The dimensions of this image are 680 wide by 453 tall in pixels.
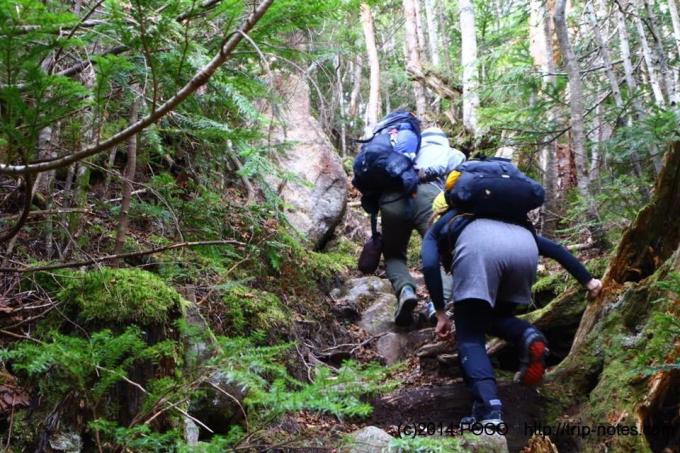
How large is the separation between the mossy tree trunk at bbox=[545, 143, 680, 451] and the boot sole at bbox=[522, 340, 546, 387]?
33 cm

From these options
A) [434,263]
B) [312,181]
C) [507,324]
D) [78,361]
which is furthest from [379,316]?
[78,361]

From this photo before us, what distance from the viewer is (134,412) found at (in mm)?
2928

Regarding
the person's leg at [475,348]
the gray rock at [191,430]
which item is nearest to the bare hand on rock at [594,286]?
the person's leg at [475,348]

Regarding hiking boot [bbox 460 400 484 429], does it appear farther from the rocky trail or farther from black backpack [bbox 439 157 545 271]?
black backpack [bbox 439 157 545 271]

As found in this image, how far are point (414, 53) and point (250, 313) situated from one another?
44.1 ft

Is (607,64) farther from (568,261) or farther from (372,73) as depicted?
(372,73)

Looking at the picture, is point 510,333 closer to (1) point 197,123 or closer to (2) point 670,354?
(2) point 670,354

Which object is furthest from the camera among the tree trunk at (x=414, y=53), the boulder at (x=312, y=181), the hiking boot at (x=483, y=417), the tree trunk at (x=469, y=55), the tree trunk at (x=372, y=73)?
the tree trunk at (x=372, y=73)

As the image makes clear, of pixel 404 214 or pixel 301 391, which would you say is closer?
pixel 301 391

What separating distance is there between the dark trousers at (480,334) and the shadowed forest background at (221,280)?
386 mm

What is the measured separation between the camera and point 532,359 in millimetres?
4016

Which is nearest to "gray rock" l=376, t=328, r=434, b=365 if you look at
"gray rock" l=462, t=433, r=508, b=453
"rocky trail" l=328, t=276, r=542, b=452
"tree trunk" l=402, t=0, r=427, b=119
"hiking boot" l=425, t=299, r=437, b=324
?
"rocky trail" l=328, t=276, r=542, b=452

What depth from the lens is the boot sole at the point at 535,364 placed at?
4004 millimetres

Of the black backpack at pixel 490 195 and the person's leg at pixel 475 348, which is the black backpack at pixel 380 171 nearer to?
the black backpack at pixel 490 195
